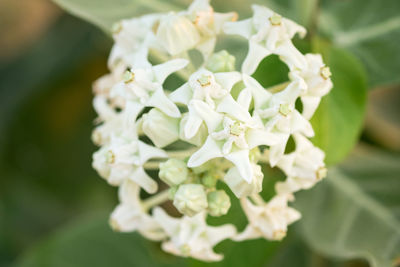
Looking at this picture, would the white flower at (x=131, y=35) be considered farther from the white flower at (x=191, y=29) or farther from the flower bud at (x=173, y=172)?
the flower bud at (x=173, y=172)

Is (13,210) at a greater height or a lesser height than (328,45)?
lesser

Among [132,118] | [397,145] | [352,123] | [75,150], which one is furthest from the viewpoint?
[75,150]

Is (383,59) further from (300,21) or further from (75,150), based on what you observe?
(75,150)

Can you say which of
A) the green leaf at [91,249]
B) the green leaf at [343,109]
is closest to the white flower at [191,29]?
the green leaf at [343,109]

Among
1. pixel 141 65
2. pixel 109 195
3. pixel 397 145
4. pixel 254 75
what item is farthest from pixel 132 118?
pixel 109 195

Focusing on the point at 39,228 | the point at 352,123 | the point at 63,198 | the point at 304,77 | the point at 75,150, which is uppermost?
the point at 304,77

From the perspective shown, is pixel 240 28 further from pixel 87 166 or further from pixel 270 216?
pixel 87 166

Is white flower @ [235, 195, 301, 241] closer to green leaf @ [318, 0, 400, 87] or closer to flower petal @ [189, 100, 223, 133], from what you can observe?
flower petal @ [189, 100, 223, 133]
